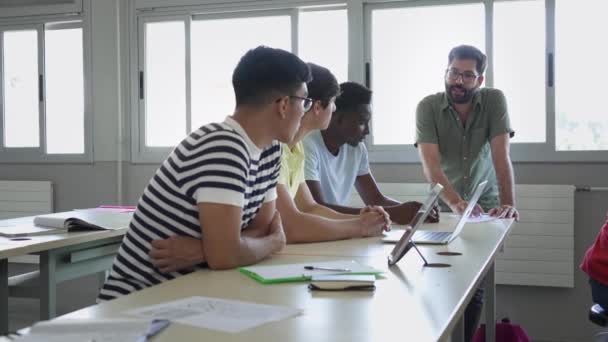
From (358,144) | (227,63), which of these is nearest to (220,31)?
Answer: (227,63)

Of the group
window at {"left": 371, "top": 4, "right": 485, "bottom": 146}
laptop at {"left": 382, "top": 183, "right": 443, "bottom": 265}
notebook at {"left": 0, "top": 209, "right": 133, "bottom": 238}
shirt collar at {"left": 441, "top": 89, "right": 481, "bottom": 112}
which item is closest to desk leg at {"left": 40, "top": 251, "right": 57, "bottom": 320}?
notebook at {"left": 0, "top": 209, "right": 133, "bottom": 238}

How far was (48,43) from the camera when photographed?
15.8 ft

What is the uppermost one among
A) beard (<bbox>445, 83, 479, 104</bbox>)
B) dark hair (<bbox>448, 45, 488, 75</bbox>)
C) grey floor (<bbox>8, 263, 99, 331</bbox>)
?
dark hair (<bbox>448, 45, 488, 75</bbox>)

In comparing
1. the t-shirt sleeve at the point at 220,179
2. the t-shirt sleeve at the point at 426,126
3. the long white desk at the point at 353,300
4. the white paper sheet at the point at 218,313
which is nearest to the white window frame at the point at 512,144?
the t-shirt sleeve at the point at 426,126

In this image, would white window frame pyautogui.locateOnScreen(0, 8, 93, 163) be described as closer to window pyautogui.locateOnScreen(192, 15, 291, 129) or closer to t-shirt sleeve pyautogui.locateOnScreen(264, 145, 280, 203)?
window pyautogui.locateOnScreen(192, 15, 291, 129)

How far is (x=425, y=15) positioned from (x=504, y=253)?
1.48 metres

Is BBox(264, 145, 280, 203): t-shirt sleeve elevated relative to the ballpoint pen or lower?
elevated

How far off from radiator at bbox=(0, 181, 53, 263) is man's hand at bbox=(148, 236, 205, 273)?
3417 mm

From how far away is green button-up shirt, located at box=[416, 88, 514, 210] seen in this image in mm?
3023

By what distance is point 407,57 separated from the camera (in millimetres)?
4070

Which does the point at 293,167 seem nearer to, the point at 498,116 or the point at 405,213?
the point at 405,213

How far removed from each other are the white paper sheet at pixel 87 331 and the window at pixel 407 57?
127 inches

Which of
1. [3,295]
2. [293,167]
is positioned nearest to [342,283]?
[293,167]

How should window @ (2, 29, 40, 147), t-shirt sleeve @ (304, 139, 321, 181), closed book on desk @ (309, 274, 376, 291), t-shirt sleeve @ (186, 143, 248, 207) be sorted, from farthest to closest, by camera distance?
1. window @ (2, 29, 40, 147)
2. t-shirt sleeve @ (304, 139, 321, 181)
3. t-shirt sleeve @ (186, 143, 248, 207)
4. closed book on desk @ (309, 274, 376, 291)
